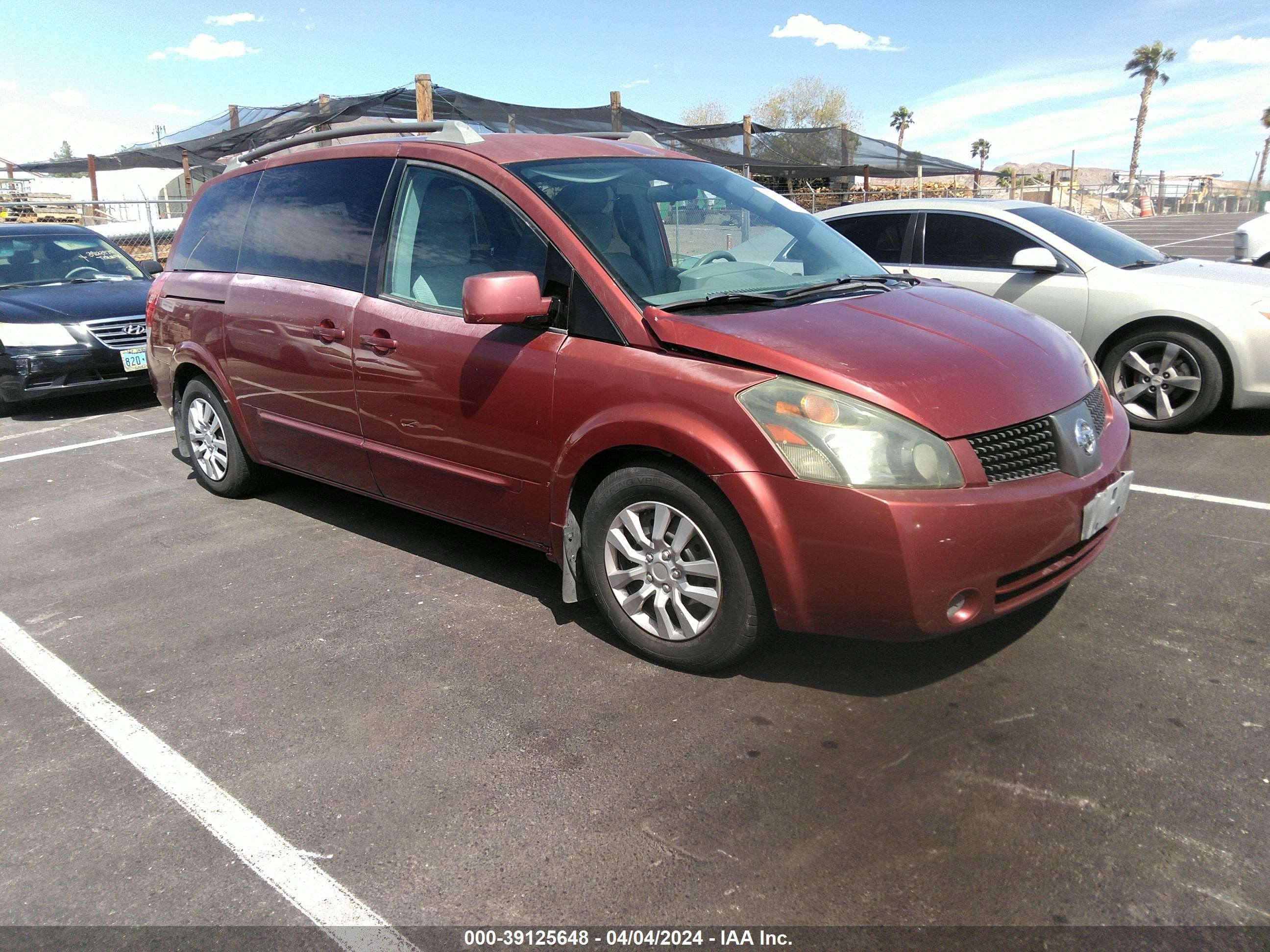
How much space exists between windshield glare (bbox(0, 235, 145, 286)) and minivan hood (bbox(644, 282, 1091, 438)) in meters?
8.02

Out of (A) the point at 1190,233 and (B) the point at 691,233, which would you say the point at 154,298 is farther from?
(A) the point at 1190,233

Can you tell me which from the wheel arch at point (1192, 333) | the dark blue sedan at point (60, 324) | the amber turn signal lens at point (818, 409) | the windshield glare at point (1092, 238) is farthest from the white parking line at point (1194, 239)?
the amber turn signal lens at point (818, 409)

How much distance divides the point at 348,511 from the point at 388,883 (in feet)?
10.6

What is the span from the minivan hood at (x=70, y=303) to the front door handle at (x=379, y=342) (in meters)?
4.72

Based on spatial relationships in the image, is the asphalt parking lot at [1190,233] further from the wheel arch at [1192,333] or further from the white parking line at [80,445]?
the white parking line at [80,445]

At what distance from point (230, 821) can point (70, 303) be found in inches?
285

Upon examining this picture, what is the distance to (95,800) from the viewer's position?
8.87ft

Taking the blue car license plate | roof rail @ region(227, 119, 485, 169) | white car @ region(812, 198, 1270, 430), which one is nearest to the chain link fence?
the blue car license plate

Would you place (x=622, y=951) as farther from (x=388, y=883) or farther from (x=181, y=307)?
(x=181, y=307)

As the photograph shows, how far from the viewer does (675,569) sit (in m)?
3.21

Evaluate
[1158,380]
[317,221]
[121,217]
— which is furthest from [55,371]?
[121,217]

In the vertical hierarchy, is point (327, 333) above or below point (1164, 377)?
above

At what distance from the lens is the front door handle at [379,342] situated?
3.96 metres

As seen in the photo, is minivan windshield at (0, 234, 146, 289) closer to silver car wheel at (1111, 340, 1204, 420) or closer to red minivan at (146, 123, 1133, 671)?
red minivan at (146, 123, 1133, 671)
